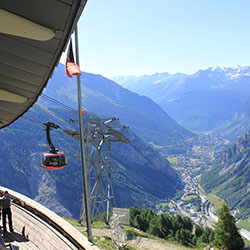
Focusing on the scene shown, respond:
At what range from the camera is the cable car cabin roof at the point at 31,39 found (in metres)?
3.21

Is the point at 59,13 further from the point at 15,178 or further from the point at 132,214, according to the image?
the point at 15,178

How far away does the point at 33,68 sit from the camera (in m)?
5.14

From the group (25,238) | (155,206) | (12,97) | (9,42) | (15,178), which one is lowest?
(155,206)

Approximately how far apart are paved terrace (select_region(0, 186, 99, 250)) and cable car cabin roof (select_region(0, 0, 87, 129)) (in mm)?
5143

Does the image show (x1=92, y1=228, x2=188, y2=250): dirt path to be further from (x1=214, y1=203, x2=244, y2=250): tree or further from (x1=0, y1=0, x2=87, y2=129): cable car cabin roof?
(x1=0, y1=0, x2=87, y2=129): cable car cabin roof

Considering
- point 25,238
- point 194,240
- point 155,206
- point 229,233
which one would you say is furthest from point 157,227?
point 155,206

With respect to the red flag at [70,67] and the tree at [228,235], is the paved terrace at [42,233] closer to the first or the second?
the red flag at [70,67]

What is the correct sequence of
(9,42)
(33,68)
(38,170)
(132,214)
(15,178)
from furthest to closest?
(38,170)
(15,178)
(132,214)
(33,68)
(9,42)

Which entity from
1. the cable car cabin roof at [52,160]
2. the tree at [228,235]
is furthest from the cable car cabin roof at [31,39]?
the tree at [228,235]

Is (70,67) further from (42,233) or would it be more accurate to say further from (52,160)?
(42,233)

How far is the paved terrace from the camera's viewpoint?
906 centimetres

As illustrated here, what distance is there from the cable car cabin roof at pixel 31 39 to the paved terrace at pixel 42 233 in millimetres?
5143

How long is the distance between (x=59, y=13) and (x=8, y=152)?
183468 mm

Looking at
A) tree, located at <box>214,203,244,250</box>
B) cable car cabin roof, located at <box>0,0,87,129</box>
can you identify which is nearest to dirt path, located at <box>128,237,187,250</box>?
tree, located at <box>214,203,244,250</box>
